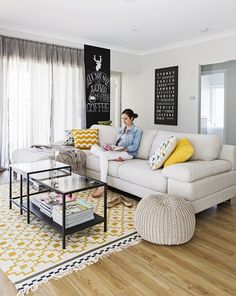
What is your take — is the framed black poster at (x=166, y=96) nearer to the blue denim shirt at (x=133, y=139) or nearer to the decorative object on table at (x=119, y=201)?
the blue denim shirt at (x=133, y=139)

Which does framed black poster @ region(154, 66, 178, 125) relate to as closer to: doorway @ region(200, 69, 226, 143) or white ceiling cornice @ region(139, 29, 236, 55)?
white ceiling cornice @ region(139, 29, 236, 55)

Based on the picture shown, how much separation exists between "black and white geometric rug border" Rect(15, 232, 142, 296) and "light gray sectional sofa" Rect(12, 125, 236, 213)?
0.68 metres

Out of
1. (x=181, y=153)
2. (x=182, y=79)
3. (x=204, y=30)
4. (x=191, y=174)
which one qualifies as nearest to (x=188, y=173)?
(x=191, y=174)

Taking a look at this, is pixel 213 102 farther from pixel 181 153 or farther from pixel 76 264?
pixel 76 264

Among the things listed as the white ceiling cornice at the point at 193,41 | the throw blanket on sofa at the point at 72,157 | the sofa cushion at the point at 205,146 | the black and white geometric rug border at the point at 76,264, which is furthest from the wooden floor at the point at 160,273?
the white ceiling cornice at the point at 193,41

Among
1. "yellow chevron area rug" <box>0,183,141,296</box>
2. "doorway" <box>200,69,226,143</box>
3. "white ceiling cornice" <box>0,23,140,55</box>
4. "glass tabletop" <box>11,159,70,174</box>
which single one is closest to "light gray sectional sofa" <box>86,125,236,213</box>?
"yellow chevron area rug" <box>0,183,141,296</box>

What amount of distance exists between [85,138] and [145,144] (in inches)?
43.5

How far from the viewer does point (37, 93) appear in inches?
211

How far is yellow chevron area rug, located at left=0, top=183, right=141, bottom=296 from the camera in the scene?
189 centimetres

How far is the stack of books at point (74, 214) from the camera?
7.59 feet

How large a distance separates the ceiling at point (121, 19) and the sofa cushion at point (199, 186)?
2366 millimetres

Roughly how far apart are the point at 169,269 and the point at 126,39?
188 inches

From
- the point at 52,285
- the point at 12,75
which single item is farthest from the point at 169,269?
the point at 12,75

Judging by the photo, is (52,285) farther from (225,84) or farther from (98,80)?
(225,84)
